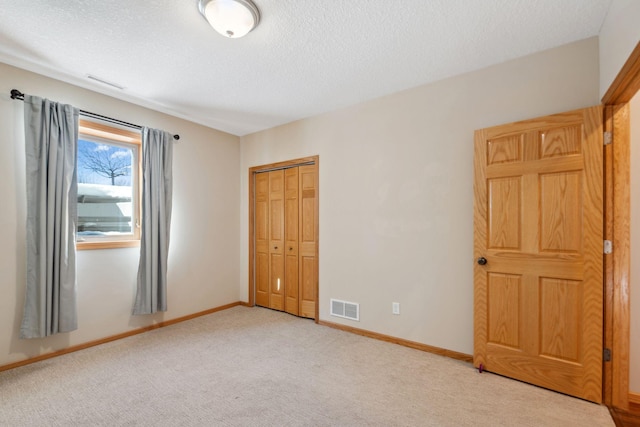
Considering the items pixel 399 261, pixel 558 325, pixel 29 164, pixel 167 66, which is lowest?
pixel 558 325

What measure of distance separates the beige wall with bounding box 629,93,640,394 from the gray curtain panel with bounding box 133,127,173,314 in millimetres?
4306

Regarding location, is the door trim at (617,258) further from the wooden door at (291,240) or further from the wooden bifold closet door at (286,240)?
the wooden door at (291,240)

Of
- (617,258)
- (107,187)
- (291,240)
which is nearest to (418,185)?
(617,258)

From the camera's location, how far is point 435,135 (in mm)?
2924

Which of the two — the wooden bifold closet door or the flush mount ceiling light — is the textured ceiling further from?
the wooden bifold closet door

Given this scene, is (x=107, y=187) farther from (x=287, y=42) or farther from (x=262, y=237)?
(x=287, y=42)

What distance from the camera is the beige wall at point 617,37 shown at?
1544 millimetres

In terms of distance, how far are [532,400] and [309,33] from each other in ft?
10.1

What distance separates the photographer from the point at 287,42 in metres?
2.30

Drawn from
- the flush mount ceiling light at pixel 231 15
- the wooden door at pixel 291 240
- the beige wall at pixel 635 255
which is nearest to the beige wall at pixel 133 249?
the wooden door at pixel 291 240

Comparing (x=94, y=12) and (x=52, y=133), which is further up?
(x=94, y=12)

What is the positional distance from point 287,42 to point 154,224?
8.23 feet

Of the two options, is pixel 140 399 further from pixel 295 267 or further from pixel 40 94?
pixel 40 94

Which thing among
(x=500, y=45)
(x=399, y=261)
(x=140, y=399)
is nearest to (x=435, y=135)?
(x=500, y=45)
